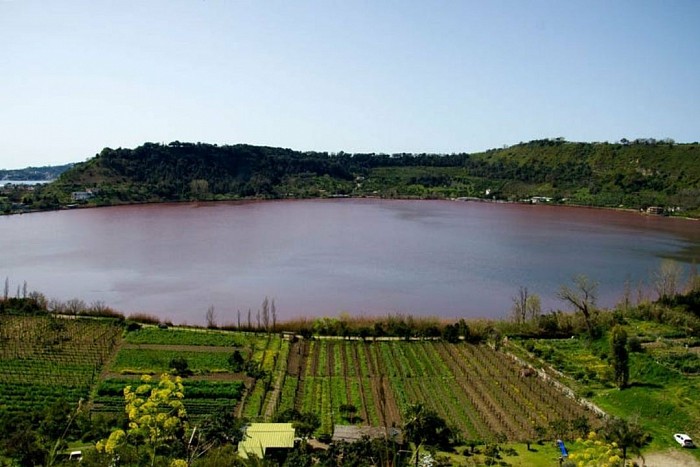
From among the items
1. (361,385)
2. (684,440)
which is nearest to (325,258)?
(361,385)

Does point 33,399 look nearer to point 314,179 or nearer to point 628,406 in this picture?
point 628,406

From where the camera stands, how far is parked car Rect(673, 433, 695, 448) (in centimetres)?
1507

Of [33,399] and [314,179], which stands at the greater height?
[314,179]

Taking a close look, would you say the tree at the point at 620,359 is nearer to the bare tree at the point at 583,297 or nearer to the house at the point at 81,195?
the bare tree at the point at 583,297

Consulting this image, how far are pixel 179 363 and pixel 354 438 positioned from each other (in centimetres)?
849

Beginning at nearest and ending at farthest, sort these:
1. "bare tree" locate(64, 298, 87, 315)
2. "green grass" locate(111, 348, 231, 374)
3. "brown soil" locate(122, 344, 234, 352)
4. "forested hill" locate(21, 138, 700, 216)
Answer: "green grass" locate(111, 348, 231, 374), "brown soil" locate(122, 344, 234, 352), "bare tree" locate(64, 298, 87, 315), "forested hill" locate(21, 138, 700, 216)

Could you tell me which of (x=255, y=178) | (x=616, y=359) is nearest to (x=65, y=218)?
(x=255, y=178)

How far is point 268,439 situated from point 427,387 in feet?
23.4

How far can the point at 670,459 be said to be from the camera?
14547 mm

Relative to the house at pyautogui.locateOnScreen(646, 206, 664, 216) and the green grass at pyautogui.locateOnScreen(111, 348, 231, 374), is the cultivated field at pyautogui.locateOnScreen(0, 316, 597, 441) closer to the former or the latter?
the green grass at pyautogui.locateOnScreen(111, 348, 231, 374)

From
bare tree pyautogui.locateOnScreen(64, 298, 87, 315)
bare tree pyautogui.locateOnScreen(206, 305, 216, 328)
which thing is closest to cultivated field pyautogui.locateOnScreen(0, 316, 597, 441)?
bare tree pyautogui.locateOnScreen(206, 305, 216, 328)

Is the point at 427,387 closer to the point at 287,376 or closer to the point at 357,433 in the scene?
the point at 287,376

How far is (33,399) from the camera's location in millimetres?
18000

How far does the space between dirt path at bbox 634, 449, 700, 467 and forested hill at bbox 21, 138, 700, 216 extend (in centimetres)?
6737
